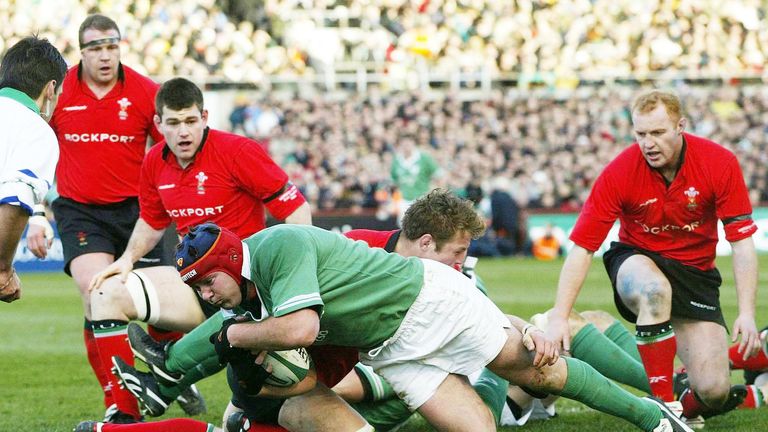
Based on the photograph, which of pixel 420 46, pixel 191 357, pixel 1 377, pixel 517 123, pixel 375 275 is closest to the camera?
pixel 375 275

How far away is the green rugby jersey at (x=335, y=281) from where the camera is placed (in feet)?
16.4

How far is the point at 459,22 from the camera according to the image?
29922 millimetres

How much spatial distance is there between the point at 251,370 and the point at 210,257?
0.60m

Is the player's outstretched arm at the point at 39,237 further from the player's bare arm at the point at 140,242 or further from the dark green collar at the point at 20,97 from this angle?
the dark green collar at the point at 20,97

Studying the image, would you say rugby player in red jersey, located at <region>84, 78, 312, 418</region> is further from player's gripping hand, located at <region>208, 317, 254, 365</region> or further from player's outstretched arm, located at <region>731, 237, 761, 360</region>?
player's outstretched arm, located at <region>731, 237, 761, 360</region>

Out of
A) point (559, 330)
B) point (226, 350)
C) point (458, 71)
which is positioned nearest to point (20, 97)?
point (226, 350)

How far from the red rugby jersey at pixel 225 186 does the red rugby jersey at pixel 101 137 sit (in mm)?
834

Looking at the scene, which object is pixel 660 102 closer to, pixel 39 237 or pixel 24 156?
pixel 24 156

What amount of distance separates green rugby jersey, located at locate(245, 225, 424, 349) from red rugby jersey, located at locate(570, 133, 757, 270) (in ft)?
5.82

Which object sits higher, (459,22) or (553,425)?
(459,22)

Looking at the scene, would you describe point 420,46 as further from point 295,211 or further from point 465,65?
point 295,211

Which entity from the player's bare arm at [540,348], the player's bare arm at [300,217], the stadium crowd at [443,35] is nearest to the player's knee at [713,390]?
the player's bare arm at [540,348]

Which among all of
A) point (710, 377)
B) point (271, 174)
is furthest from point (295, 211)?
point (710, 377)

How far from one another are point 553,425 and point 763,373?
5.69 ft
